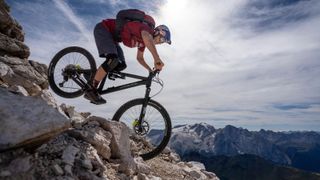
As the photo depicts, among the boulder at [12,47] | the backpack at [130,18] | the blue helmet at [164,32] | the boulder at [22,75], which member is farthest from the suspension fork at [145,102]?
the boulder at [12,47]

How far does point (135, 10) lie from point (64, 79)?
3812 millimetres

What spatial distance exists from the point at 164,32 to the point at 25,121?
6165mm

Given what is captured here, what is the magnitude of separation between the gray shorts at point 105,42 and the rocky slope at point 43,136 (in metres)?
2.35

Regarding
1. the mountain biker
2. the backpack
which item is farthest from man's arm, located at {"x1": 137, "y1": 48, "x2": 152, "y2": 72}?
the backpack

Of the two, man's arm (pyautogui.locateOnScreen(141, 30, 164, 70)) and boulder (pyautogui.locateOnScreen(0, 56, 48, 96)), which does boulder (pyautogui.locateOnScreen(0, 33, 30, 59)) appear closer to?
boulder (pyautogui.locateOnScreen(0, 56, 48, 96))

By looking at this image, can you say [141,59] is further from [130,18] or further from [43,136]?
[43,136]

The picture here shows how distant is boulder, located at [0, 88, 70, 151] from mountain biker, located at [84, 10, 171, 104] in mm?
3950

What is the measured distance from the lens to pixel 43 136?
6.41m

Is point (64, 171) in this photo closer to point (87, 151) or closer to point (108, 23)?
point (87, 151)

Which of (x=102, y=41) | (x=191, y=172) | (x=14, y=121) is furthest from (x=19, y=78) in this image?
(x=191, y=172)

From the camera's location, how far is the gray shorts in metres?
10.8

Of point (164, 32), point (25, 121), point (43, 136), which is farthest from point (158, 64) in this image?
point (25, 121)

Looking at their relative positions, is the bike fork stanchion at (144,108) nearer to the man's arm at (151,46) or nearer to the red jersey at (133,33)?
the man's arm at (151,46)

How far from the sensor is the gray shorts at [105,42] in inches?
427
